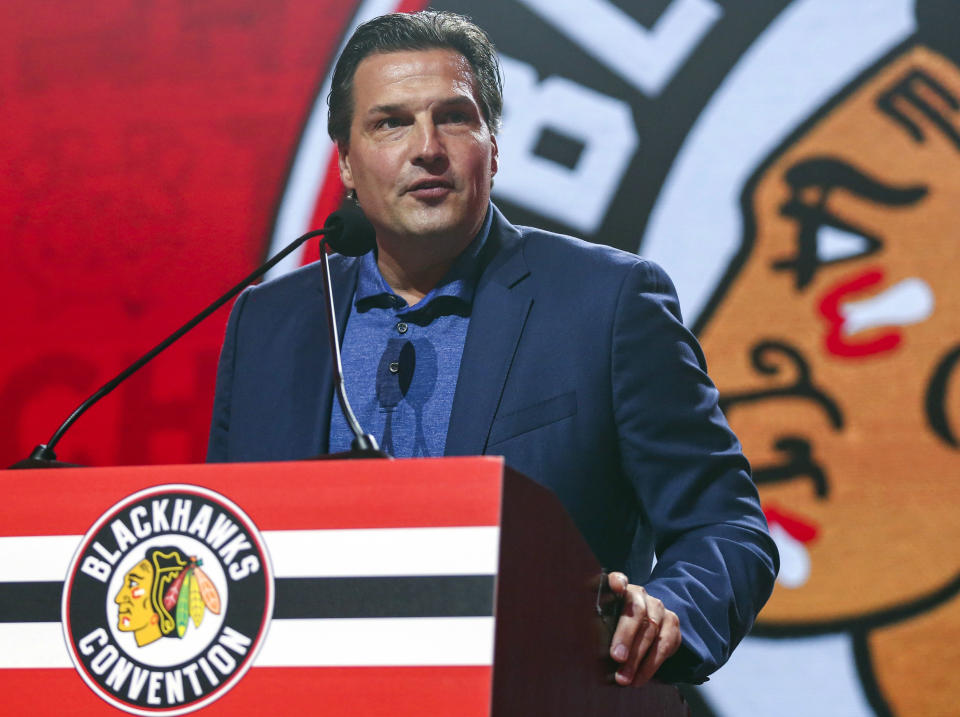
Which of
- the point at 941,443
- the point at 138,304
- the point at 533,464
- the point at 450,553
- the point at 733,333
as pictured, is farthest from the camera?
the point at 138,304

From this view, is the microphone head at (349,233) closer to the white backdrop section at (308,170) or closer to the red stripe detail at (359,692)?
the red stripe detail at (359,692)

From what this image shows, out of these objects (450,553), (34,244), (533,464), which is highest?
(34,244)

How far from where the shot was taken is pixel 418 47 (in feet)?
4.60

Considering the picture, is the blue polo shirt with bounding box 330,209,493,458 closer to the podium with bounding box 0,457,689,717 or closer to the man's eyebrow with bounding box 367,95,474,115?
the man's eyebrow with bounding box 367,95,474,115

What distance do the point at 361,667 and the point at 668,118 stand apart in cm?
172

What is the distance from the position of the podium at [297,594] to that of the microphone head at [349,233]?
1.48 feet

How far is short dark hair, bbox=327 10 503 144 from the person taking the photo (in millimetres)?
1407

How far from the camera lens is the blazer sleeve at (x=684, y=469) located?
1.06m

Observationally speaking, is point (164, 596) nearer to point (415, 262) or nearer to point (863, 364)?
point (415, 262)

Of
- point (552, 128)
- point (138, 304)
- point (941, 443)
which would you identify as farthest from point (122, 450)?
point (941, 443)

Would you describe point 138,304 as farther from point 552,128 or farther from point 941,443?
point 941,443

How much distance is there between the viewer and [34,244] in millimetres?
2494

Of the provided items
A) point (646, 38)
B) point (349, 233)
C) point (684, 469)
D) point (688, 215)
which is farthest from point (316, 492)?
point (646, 38)

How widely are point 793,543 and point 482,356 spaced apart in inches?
39.3
